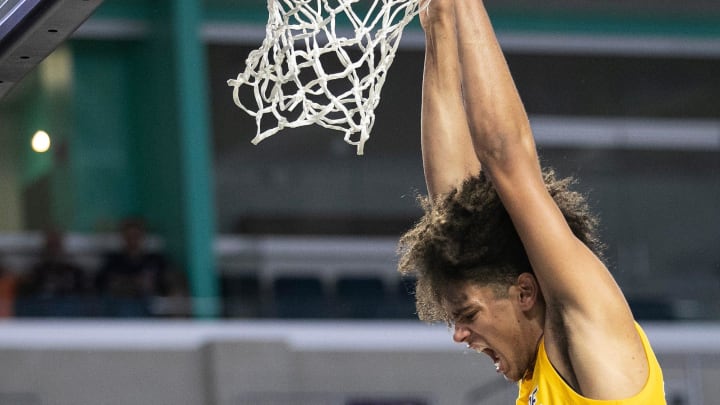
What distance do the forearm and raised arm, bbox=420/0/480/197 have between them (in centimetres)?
42

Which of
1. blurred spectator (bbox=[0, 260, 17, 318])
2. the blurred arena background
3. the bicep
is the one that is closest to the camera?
the bicep

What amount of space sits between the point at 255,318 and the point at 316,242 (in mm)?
1357

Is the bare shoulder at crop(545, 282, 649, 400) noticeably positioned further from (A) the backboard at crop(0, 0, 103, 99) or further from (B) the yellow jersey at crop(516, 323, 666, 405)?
(A) the backboard at crop(0, 0, 103, 99)

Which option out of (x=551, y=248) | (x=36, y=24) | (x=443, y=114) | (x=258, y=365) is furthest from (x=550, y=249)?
Result: (x=258, y=365)

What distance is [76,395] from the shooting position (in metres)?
7.59

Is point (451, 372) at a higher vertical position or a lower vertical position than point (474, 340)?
lower

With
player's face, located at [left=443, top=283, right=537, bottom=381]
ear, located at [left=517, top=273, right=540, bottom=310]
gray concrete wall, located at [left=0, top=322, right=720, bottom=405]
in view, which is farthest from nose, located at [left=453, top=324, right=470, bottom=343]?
gray concrete wall, located at [left=0, top=322, right=720, bottom=405]

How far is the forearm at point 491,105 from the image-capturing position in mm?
1893

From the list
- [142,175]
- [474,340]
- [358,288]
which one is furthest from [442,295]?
[142,175]

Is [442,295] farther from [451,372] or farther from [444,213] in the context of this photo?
[451,372]

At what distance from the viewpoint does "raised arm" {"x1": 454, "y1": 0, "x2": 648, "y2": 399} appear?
1833 mm

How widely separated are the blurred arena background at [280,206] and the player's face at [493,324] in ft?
18.7

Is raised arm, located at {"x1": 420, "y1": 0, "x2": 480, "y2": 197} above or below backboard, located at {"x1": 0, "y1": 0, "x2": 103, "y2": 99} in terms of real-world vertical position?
below

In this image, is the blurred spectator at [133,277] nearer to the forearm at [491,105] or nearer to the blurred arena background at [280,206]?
the blurred arena background at [280,206]
